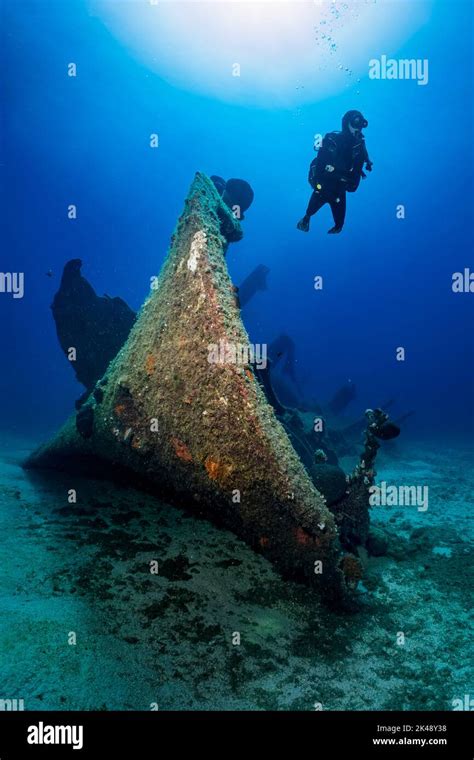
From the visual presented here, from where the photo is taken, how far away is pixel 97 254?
110m

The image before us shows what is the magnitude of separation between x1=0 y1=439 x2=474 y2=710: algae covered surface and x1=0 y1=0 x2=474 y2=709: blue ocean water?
31 millimetres

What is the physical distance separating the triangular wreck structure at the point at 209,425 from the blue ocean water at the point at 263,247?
68 centimetres

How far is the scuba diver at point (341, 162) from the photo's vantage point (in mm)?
6148

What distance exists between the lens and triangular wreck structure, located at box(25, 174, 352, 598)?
3584mm

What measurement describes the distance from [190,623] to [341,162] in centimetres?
677

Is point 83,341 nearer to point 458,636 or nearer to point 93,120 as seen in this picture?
point 458,636

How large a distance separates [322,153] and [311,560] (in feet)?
20.1

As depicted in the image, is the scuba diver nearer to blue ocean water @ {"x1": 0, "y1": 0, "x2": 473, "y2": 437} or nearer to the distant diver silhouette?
the distant diver silhouette

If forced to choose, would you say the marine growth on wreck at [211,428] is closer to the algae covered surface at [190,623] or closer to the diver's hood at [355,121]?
the algae covered surface at [190,623]

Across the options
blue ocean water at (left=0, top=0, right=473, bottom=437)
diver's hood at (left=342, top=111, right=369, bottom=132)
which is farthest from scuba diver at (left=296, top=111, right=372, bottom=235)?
blue ocean water at (left=0, top=0, right=473, bottom=437)

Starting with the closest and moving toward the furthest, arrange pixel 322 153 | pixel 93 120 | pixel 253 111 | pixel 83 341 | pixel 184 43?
pixel 322 153, pixel 83 341, pixel 184 43, pixel 93 120, pixel 253 111

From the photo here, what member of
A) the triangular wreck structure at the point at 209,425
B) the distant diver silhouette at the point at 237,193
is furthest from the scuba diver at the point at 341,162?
the distant diver silhouette at the point at 237,193
